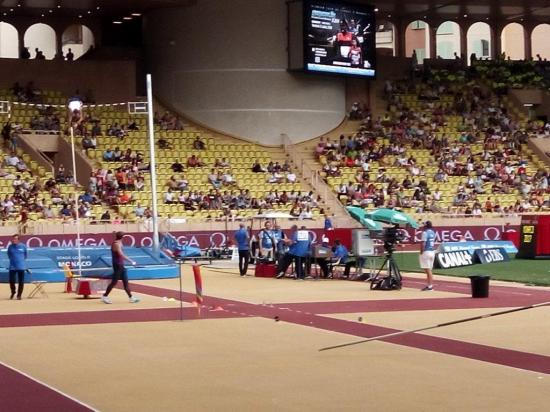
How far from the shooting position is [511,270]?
37.3m

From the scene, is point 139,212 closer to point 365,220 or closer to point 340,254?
point 365,220

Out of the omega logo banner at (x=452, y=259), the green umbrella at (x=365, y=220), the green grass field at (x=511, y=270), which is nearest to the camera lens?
the green grass field at (x=511, y=270)

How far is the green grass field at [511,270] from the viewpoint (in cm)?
3350

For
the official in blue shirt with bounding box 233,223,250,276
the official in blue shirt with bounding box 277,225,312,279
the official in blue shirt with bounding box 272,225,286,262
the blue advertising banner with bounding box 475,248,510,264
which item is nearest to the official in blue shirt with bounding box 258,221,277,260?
the official in blue shirt with bounding box 272,225,286,262

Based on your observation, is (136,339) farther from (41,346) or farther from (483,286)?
(483,286)

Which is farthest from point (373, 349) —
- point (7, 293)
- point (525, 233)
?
point (525, 233)

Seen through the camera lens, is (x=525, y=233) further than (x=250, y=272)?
Yes

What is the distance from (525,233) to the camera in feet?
144

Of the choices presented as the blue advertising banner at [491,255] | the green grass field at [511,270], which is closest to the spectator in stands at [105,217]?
the green grass field at [511,270]

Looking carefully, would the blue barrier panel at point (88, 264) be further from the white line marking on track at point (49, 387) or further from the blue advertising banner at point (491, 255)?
the white line marking on track at point (49, 387)

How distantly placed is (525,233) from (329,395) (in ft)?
102

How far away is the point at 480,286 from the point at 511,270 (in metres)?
10.5

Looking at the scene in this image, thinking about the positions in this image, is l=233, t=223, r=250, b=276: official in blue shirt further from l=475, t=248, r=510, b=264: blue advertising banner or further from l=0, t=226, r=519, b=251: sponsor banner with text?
l=475, t=248, r=510, b=264: blue advertising banner

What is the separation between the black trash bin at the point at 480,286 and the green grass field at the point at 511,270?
4504 millimetres
